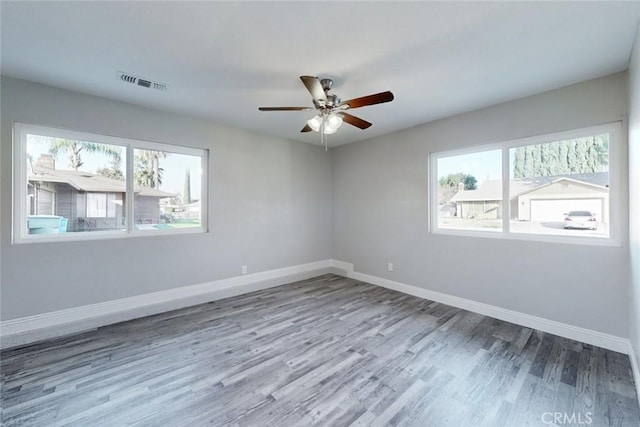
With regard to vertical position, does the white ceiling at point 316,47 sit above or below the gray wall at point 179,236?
above

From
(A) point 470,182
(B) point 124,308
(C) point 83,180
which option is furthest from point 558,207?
(C) point 83,180

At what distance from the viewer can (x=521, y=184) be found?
3.08 m

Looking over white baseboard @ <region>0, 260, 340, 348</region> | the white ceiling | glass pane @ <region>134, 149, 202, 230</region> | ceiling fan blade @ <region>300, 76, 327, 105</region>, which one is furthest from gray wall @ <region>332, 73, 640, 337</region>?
glass pane @ <region>134, 149, 202, 230</region>

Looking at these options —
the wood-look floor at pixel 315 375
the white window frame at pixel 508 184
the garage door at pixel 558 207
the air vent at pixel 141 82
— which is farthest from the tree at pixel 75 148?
the garage door at pixel 558 207

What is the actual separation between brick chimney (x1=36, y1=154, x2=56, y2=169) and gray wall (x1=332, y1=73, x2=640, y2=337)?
4.21 m

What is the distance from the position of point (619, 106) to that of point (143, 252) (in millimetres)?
5455

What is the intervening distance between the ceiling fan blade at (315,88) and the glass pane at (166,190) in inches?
94.1

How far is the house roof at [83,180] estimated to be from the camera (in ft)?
9.20

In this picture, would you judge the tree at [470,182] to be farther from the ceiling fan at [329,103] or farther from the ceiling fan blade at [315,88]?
the ceiling fan blade at [315,88]

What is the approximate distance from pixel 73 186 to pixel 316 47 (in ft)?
10.4

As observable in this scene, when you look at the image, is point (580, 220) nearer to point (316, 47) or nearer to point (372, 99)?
point (372, 99)

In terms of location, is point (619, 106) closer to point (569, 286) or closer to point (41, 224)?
point (569, 286)

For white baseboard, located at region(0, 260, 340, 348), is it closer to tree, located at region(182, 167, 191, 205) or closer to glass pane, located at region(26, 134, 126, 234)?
glass pane, located at region(26, 134, 126, 234)

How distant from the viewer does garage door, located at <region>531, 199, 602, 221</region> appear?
260 centimetres
